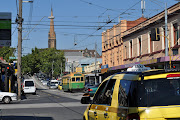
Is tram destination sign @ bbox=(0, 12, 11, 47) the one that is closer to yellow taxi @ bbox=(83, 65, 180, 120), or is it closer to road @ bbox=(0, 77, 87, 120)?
road @ bbox=(0, 77, 87, 120)

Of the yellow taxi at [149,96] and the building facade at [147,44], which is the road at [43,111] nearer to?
the yellow taxi at [149,96]

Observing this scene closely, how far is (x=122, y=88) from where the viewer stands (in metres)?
5.63

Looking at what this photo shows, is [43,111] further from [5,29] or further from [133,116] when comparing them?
[133,116]

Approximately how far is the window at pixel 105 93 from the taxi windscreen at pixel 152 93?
86 cm

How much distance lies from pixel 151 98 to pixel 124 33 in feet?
149

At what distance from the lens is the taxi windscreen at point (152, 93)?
5.19 metres

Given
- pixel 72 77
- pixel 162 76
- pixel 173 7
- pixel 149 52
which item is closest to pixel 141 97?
pixel 162 76

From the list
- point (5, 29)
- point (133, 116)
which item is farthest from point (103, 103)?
point (5, 29)

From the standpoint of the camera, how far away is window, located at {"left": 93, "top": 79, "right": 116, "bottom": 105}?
6281 millimetres

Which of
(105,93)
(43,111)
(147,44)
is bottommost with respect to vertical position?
(43,111)

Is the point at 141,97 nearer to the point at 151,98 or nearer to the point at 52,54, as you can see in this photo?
the point at 151,98

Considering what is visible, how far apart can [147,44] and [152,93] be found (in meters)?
36.4

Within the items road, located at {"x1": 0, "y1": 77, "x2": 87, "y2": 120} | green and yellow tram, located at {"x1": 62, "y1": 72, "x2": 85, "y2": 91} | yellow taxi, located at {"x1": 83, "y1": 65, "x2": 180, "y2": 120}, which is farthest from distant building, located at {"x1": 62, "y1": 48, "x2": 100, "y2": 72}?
yellow taxi, located at {"x1": 83, "y1": 65, "x2": 180, "y2": 120}

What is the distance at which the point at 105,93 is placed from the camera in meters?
6.61
